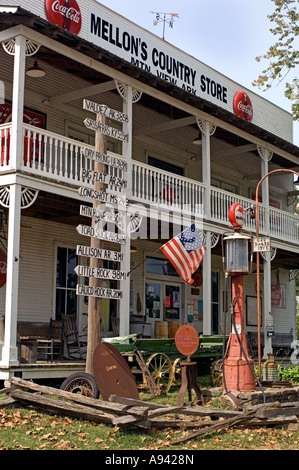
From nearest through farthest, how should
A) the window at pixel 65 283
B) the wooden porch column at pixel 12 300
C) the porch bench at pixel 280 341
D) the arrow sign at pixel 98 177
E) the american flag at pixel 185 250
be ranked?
the arrow sign at pixel 98 177
the wooden porch column at pixel 12 300
the american flag at pixel 185 250
the window at pixel 65 283
the porch bench at pixel 280 341

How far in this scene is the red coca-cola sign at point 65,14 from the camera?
49.0 feet

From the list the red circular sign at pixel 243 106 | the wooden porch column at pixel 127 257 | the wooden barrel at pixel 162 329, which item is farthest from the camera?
the red circular sign at pixel 243 106

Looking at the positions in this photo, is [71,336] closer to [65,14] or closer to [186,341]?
[186,341]

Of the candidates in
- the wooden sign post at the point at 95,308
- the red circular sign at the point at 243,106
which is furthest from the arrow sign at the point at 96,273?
the red circular sign at the point at 243,106

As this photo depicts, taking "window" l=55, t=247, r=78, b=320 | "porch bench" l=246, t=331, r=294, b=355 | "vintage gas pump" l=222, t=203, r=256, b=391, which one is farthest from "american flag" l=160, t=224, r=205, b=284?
"porch bench" l=246, t=331, r=294, b=355

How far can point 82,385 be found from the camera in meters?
9.47

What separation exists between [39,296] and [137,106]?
6.00 meters

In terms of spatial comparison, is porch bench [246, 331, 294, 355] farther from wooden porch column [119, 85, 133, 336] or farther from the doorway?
wooden porch column [119, 85, 133, 336]

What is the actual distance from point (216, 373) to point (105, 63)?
732cm

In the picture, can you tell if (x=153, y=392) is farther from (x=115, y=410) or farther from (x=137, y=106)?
(x=137, y=106)

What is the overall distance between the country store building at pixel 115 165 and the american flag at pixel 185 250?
1.33m

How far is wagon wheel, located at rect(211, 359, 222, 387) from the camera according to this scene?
13297 mm

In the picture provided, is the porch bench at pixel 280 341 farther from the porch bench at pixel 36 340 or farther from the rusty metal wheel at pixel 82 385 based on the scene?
the rusty metal wheel at pixel 82 385
